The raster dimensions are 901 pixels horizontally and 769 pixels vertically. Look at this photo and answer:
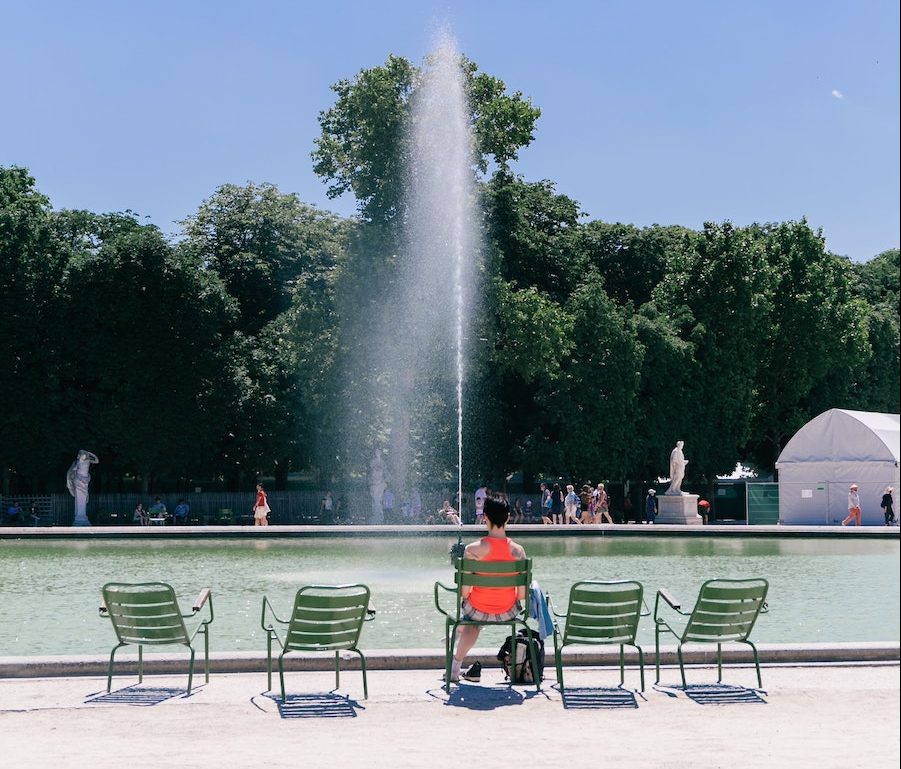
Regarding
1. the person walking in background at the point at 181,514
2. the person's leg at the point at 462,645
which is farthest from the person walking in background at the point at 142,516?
the person's leg at the point at 462,645

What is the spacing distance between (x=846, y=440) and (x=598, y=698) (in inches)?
1446

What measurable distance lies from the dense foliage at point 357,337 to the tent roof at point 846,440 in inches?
283

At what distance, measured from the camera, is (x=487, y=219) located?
4675cm

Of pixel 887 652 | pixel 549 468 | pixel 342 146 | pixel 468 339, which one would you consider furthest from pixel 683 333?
pixel 887 652

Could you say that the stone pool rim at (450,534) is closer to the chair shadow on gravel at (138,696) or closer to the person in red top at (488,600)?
the person in red top at (488,600)

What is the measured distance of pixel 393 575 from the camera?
21875mm

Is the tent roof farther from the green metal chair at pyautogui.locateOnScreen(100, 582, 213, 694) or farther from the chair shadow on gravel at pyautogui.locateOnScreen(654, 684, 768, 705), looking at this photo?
the green metal chair at pyautogui.locateOnScreen(100, 582, 213, 694)

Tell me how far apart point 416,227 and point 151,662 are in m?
34.8

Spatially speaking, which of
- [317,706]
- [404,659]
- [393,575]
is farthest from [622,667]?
[393,575]

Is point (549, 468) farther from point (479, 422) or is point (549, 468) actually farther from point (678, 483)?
point (678, 483)

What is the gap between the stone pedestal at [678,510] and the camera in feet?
139

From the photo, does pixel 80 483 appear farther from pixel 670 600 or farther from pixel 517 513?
pixel 670 600

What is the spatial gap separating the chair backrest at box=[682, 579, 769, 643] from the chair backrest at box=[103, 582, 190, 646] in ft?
13.5

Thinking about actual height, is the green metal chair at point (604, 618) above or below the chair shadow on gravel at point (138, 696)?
above
